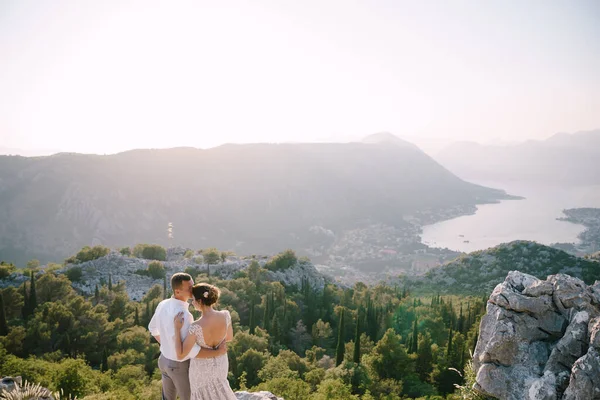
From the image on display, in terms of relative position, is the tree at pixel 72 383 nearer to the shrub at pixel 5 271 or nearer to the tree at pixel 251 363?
the tree at pixel 251 363

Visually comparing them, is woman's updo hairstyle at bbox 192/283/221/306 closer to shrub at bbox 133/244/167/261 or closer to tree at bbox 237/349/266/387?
tree at bbox 237/349/266/387

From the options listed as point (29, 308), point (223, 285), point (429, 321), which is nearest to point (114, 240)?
point (223, 285)

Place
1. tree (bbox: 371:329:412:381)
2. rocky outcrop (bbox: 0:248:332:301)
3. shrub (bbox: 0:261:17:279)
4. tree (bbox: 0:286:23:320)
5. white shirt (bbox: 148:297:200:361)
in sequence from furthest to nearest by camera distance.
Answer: rocky outcrop (bbox: 0:248:332:301) < shrub (bbox: 0:261:17:279) < tree (bbox: 0:286:23:320) < tree (bbox: 371:329:412:381) < white shirt (bbox: 148:297:200:361)

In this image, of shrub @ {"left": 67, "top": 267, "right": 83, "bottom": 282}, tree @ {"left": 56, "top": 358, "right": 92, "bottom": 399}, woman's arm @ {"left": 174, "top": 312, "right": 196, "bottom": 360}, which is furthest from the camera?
shrub @ {"left": 67, "top": 267, "right": 83, "bottom": 282}

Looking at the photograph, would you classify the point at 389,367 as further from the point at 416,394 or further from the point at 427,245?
the point at 427,245

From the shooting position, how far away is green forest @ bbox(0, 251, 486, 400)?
69.3 ft

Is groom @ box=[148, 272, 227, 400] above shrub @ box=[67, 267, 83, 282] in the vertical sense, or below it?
above

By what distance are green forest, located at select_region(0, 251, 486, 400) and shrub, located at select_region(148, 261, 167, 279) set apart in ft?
45.6

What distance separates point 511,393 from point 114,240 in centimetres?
18633

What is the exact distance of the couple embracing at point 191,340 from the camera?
20.6ft

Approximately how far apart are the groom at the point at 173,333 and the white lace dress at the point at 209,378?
0.48ft

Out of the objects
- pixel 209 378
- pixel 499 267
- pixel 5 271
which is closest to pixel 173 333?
pixel 209 378

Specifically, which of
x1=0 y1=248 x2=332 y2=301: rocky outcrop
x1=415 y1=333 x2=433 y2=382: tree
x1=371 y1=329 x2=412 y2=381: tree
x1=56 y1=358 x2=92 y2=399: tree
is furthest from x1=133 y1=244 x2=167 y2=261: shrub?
x1=56 y1=358 x2=92 y2=399: tree

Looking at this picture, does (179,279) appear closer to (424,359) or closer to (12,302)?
(424,359)
